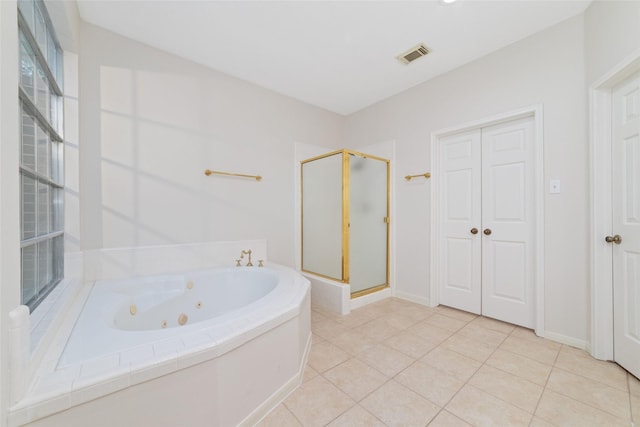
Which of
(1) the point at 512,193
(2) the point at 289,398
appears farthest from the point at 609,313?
(2) the point at 289,398

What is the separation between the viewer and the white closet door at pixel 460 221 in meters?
2.40

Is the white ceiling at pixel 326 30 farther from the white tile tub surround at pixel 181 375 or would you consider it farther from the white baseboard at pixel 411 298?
the white baseboard at pixel 411 298

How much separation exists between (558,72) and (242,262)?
3097 millimetres

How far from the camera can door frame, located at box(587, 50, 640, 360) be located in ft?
5.37

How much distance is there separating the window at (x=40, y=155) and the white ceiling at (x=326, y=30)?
0.54 metres

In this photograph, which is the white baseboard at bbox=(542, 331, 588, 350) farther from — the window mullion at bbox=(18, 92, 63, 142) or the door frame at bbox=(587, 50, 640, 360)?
the window mullion at bbox=(18, 92, 63, 142)

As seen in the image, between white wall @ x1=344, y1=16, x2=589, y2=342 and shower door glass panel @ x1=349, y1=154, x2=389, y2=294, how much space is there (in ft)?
A: 1.46

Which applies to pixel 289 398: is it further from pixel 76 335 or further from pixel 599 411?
pixel 599 411

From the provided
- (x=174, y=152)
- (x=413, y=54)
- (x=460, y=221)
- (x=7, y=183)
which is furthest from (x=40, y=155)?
(x=460, y=221)

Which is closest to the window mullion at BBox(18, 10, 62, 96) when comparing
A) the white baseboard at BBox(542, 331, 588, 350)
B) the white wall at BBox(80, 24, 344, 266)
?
the white wall at BBox(80, 24, 344, 266)

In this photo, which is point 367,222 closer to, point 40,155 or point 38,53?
point 40,155

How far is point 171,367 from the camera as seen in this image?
890 millimetres

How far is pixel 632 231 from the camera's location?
150 cm

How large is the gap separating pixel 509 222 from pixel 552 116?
87 cm
